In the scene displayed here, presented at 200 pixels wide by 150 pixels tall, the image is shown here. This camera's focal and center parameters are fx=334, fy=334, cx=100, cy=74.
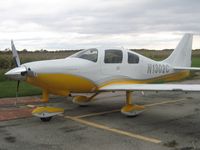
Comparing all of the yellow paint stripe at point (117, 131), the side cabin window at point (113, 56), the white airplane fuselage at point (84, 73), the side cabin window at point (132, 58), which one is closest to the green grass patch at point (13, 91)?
the white airplane fuselage at point (84, 73)

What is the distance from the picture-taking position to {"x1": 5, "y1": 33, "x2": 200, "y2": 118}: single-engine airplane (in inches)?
348

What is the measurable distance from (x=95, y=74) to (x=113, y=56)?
0.99m

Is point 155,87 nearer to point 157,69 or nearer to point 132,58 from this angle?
point 132,58

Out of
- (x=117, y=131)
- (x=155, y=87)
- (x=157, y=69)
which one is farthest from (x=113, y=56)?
(x=117, y=131)

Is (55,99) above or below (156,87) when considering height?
below

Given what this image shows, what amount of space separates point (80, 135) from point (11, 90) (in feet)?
26.2

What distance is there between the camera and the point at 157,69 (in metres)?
12.2

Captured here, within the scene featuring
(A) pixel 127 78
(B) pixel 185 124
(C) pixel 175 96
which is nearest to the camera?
(B) pixel 185 124

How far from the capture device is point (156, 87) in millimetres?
9258

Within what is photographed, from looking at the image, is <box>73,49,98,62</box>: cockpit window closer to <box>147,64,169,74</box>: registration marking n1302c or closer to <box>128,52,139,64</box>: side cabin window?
<box>128,52,139,64</box>: side cabin window

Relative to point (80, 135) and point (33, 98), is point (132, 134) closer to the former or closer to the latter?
point (80, 135)

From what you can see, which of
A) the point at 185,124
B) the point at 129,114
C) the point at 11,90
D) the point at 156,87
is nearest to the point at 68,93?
the point at 129,114

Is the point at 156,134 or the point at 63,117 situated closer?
the point at 156,134

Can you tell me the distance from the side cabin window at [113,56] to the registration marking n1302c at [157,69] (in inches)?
60.0
